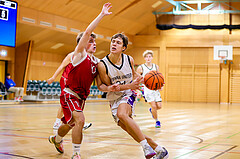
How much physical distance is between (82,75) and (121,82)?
1.45ft

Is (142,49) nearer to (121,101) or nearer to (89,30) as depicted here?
(121,101)

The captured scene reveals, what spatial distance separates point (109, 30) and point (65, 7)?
16.5 feet

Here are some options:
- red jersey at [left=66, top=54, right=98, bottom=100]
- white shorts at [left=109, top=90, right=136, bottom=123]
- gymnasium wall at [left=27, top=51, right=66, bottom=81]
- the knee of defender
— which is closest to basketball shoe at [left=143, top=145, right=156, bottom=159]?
the knee of defender

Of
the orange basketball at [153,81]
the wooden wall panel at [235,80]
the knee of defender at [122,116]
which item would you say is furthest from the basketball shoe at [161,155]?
the wooden wall panel at [235,80]

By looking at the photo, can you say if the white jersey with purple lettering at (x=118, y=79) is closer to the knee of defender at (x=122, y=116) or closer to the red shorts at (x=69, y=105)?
the knee of defender at (x=122, y=116)

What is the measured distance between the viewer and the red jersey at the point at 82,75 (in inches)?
140

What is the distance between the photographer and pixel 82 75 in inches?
140

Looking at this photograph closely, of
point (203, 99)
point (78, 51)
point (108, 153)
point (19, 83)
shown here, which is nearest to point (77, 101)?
point (78, 51)

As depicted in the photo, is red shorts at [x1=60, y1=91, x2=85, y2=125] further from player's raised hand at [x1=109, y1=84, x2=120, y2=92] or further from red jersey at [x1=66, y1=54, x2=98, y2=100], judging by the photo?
player's raised hand at [x1=109, y1=84, x2=120, y2=92]

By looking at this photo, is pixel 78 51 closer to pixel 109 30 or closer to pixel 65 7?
pixel 65 7

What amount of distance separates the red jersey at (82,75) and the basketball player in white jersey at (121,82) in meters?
0.11

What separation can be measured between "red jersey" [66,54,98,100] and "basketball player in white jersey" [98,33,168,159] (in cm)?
11

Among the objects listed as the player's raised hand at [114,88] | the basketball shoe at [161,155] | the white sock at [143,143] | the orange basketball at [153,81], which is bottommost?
the basketball shoe at [161,155]

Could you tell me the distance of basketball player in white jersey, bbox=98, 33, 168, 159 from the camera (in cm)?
347
